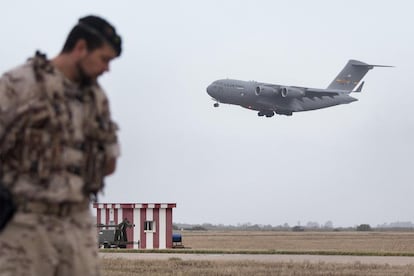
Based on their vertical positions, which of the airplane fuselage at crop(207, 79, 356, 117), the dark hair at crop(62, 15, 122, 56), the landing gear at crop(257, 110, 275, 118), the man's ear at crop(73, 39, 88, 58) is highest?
the airplane fuselage at crop(207, 79, 356, 117)

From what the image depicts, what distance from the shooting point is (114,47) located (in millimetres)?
3982

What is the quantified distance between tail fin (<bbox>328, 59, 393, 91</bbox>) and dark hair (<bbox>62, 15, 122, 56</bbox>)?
374 feet

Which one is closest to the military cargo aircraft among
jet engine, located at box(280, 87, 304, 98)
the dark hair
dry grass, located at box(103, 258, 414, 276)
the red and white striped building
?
jet engine, located at box(280, 87, 304, 98)

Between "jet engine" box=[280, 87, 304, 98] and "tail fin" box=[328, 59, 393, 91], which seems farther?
"tail fin" box=[328, 59, 393, 91]

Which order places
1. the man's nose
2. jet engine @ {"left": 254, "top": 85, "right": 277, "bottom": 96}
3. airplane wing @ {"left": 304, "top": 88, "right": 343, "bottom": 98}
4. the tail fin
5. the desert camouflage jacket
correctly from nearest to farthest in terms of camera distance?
1. the desert camouflage jacket
2. jet engine @ {"left": 254, "top": 85, "right": 277, "bottom": 96}
3. the man's nose
4. airplane wing @ {"left": 304, "top": 88, "right": 343, "bottom": 98}
5. the tail fin

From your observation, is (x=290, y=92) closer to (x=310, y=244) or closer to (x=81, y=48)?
(x=310, y=244)

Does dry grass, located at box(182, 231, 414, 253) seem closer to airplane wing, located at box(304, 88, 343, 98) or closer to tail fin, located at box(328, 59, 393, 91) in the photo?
airplane wing, located at box(304, 88, 343, 98)

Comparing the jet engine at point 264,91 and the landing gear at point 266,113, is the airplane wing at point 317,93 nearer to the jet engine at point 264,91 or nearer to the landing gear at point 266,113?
the landing gear at point 266,113

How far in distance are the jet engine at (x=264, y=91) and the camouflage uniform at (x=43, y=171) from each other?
84.4 meters

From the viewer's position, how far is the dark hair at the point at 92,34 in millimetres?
3930

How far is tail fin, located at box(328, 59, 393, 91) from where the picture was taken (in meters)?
117

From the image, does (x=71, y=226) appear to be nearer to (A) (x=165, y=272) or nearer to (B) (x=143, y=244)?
(A) (x=165, y=272)

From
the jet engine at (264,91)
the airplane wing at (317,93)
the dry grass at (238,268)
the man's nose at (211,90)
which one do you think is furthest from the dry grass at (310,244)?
the airplane wing at (317,93)

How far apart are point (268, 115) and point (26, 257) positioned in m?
87.1
